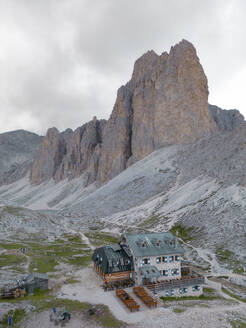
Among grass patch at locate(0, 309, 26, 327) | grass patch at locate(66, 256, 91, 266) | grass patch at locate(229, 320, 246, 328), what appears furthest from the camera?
grass patch at locate(66, 256, 91, 266)

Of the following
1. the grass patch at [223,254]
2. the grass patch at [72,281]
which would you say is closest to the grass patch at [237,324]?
the grass patch at [72,281]

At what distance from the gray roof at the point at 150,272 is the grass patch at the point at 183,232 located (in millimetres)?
29903

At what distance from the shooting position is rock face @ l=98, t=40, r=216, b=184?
16112 cm

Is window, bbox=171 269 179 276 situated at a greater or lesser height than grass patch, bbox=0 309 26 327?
greater

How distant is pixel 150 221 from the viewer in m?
91.1

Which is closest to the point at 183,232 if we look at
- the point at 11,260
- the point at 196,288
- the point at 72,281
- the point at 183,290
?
the point at 196,288

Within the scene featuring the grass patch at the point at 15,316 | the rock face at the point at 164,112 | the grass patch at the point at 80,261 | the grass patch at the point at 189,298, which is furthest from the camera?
the rock face at the point at 164,112

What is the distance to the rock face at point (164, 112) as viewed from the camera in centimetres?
16112

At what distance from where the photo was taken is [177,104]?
164875mm

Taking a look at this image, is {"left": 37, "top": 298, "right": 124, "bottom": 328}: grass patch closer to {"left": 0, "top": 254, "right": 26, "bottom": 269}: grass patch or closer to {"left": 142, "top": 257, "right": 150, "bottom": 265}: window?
{"left": 142, "top": 257, "right": 150, "bottom": 265}: window

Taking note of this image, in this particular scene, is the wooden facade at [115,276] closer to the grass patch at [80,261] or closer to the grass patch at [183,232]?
the grass patch at [80,261]

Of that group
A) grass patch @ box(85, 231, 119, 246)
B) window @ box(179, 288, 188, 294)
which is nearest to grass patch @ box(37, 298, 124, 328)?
window @ box(179, 288, 188, 294)

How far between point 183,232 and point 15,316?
51.8 meters

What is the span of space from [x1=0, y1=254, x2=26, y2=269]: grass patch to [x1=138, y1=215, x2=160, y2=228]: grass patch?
4372 centimetres
